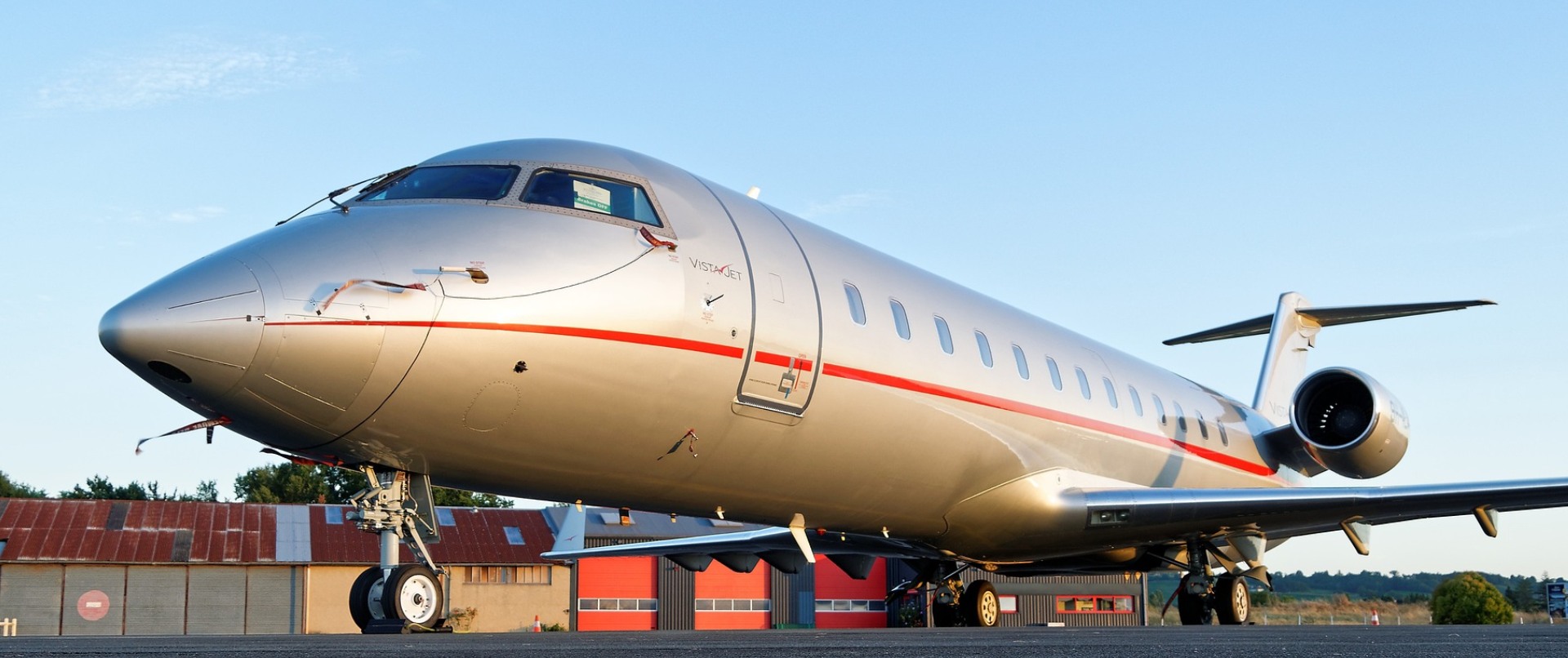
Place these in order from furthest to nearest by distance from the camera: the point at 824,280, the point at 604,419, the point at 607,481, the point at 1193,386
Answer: the point at 1193,386 → the point at 824,280 → the point at 607,481 → the point at 604,419

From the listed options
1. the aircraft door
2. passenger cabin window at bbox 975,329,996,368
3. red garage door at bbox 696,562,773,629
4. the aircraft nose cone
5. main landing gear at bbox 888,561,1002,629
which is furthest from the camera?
red garage door at bbox 696,562,773,629

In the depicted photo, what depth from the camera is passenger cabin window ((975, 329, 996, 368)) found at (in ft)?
38.5

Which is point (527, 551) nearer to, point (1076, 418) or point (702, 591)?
point (702, 591)

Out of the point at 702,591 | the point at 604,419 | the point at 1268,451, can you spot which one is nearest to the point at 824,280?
the point at 604,419

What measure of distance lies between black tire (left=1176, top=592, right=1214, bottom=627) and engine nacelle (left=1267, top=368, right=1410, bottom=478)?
7.09ft

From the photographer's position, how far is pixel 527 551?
36.3 metres


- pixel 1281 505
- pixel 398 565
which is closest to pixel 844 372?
pixel 398 565

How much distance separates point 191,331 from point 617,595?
96.6 feet

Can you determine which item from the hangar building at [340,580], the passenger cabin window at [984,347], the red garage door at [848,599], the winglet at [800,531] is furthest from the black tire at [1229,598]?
the red garage door at [848,599]

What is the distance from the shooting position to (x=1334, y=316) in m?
20.0

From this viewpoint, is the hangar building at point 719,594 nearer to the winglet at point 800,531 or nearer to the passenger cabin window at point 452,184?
the winglet at point 800,531

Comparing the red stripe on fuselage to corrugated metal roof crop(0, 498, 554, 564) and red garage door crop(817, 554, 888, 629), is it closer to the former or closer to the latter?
red garage door crop(817, 554, 888, 629)

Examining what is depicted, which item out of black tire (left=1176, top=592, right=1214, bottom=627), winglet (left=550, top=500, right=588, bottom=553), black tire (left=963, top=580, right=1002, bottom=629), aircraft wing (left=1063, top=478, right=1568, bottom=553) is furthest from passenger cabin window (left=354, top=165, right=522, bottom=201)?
winglet (left=550, top=500, right=588, bottom=553)

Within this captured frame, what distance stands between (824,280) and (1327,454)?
26.0ft
